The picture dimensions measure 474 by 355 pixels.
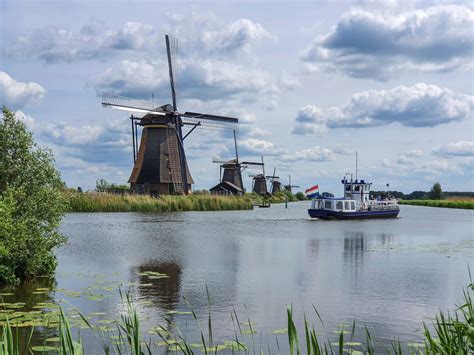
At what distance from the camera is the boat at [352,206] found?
40.9m

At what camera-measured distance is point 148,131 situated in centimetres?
4841

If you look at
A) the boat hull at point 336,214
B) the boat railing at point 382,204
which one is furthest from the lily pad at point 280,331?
the boat railing at point 382,204

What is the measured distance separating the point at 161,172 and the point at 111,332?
40243mm

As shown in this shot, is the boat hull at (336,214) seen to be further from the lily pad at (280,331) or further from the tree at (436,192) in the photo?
the tree at (436,192)

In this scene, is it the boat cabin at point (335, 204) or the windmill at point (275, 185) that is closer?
the boat cabin at point (335, 204)

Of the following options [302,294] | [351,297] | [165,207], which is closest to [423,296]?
[351,297]

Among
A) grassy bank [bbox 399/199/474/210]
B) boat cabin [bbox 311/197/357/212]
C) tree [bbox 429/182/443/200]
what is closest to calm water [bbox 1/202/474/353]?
boat cabin [bbox 311/197/357/212]

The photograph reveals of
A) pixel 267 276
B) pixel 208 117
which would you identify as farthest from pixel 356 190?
pixel 267 276

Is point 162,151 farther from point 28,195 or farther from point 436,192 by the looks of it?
point 436,192

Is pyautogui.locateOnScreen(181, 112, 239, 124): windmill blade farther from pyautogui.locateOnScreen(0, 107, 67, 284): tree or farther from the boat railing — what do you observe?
pyautogui.locateOnScreen(0, 107, 67, 284): tree

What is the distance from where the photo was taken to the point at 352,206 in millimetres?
41938

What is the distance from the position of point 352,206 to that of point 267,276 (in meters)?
28.8

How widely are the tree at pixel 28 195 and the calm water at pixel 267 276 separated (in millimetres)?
878

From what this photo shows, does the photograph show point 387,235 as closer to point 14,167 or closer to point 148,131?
point 14,167
